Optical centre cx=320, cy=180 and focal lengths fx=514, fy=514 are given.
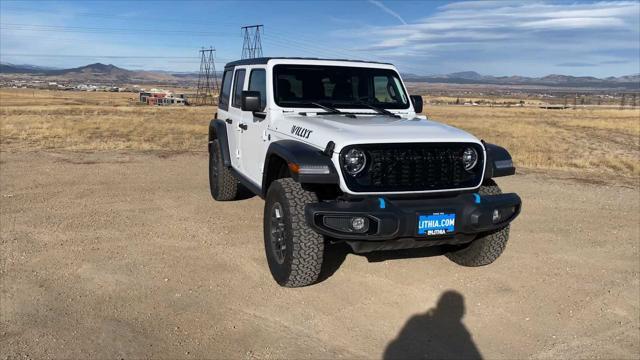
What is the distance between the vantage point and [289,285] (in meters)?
4.36

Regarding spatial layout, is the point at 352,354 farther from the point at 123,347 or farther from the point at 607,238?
the point at 607,238

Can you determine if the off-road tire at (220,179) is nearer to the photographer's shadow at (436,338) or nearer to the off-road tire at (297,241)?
the off-road tire at (297,241)

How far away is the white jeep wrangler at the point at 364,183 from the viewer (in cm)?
390

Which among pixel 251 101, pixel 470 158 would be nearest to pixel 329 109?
pixel 251 101

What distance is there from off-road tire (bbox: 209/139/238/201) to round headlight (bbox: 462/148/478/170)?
3435mm

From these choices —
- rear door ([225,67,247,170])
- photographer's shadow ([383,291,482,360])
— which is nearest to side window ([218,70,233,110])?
rear door ([225,67,247,170])

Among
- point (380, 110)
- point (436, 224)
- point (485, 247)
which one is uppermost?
point (380, 110)

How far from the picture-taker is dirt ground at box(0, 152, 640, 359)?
365 centimetres

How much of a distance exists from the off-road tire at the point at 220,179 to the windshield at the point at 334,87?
1866 millimetres

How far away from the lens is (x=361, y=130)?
13.9 feet

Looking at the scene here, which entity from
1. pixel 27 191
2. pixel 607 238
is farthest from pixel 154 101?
pixel 607 238

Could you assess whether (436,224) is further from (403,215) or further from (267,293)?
(267,293)

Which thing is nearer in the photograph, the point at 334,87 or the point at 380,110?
the point at 380,110

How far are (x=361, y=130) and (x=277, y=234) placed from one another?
1215 millimetres
